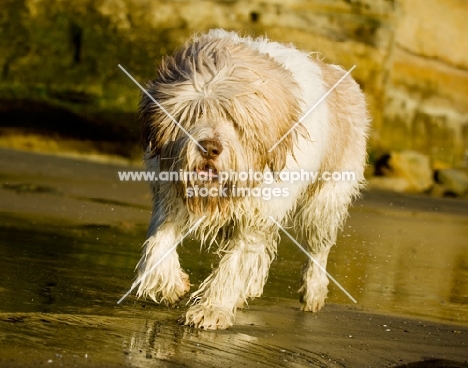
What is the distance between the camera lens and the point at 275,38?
16031 mm

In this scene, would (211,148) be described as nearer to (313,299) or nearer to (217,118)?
(217,118)

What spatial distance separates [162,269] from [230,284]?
412mm

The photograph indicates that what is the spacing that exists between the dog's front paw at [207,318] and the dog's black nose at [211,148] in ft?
2.89

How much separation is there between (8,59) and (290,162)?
31.3ft

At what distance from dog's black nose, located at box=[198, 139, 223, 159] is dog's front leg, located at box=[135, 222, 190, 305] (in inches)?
27.4

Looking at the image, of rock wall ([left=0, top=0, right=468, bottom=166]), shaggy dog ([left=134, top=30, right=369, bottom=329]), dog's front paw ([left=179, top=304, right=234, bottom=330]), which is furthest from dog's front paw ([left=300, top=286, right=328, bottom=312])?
rock wall ([left=0, top=0, right=468, bottom=166])

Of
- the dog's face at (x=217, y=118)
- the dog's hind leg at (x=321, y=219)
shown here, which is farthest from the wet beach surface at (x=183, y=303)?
the dog's face at (x=217, y=118)

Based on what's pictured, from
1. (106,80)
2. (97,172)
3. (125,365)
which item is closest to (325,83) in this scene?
(125,365)

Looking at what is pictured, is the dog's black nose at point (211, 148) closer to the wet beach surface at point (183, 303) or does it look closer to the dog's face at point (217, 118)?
the dog's face at point (217, 118)

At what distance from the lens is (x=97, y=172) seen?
1267cm

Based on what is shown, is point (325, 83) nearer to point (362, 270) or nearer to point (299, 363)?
point (362, 270)

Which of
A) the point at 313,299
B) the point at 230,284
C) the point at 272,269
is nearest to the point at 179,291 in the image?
the point at 230,284

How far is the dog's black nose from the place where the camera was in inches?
220

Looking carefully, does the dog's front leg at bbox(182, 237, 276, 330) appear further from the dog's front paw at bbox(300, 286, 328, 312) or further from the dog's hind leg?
the dog's hind leg
